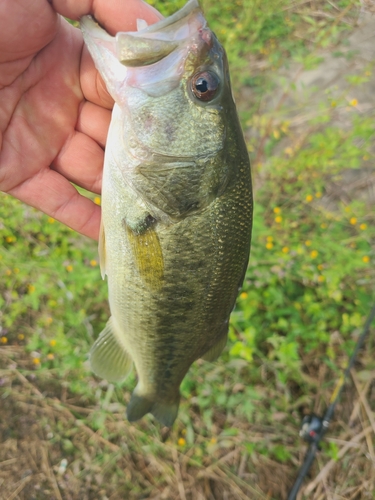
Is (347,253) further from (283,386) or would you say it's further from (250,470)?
(250,470)

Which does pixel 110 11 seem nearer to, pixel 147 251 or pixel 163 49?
pixel 163 49

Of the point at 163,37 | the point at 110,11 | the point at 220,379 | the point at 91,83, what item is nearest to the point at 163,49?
the point at 163,37

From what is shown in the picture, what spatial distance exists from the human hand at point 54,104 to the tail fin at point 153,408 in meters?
0.98

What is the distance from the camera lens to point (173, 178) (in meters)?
1.37

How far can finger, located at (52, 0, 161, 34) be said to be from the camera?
150cm

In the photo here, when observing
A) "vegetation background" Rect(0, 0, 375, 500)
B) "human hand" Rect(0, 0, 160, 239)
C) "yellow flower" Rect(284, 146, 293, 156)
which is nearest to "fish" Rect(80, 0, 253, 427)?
"human hand" Rect(0, 0, 160, 239)

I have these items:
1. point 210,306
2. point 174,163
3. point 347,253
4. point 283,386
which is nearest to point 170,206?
point 174,163

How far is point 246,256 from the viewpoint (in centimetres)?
156

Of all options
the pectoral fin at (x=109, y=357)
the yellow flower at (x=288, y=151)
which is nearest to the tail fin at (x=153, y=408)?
the pectoral fin at (x=109, y=357)

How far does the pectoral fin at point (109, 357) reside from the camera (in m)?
1.95

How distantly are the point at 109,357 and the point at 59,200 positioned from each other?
0.92 metres

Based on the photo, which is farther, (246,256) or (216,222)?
(246,256)

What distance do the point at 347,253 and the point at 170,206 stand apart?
1723 millimetres

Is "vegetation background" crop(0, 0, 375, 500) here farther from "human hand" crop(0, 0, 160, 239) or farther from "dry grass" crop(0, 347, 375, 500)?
"human hand" crop(0, 0, 160, 239)
